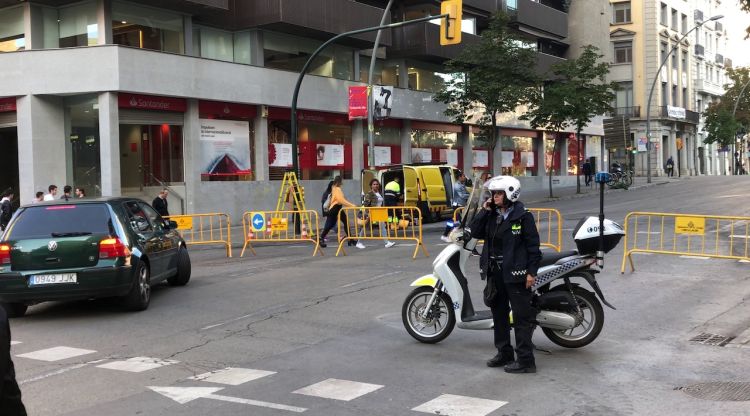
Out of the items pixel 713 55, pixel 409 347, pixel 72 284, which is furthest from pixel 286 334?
pixel 713 55

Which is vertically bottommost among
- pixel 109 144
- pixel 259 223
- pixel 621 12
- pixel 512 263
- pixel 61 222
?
pixel 259 223

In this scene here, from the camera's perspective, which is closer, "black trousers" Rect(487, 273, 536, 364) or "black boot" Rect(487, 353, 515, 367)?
"black trousers" Rect(487, 273, 536, 364)

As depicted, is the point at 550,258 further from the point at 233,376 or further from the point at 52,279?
the point at 52,279

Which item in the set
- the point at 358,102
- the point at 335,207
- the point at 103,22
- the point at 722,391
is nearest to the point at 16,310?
the point at 335,207

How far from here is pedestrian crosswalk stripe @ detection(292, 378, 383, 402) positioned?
5297mm

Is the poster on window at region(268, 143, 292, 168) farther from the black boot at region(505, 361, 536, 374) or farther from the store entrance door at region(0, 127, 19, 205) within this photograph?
the black boot at region(505, 361, 536, 374)

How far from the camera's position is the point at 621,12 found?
204 ft

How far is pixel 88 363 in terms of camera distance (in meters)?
6.54

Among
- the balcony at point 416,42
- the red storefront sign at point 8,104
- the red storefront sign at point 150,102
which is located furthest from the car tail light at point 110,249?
the balcony at point 416,42

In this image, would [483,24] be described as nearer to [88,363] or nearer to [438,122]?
[438,122]

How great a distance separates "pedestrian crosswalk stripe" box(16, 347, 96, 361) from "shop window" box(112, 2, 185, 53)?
17.9 metres

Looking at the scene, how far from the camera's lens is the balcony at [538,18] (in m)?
40.5

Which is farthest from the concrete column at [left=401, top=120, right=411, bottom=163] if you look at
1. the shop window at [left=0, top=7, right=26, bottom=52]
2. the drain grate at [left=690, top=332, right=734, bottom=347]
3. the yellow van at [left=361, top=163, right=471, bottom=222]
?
the drain grate at [left=690, top=332, right=734, bottom=347]

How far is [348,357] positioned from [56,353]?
306 cm
